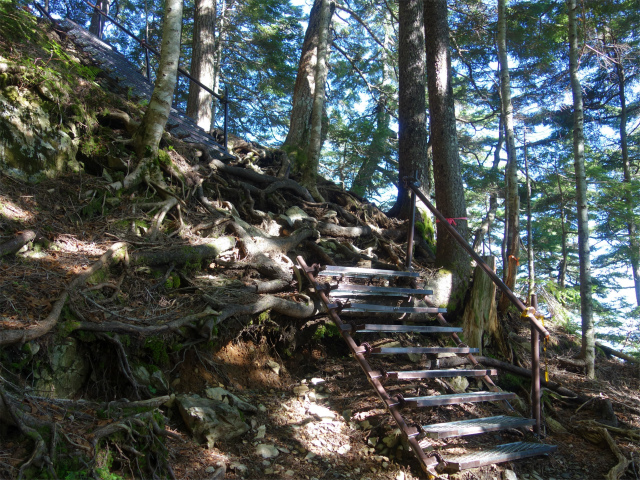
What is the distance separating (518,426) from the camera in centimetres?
398

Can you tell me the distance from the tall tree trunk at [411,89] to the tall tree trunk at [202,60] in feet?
15.8

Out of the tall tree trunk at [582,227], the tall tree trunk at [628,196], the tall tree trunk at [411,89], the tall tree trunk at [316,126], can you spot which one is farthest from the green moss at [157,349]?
the tall tree trunk at [628,196]

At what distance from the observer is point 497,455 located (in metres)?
3.59

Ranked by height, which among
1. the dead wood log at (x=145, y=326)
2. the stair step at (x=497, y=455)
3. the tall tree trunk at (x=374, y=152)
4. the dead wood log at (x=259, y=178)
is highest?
the tall tree trunk at (x=374, y=152)

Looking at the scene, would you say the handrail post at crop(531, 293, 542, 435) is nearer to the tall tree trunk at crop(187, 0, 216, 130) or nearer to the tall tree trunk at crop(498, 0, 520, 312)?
the tall tree trunk at crop(498, 0, 520, 312)

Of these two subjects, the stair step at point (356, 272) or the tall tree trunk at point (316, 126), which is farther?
the tall tree trunk at point (316, 126)

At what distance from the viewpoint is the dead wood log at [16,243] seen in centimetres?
351

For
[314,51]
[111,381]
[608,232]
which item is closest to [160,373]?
[111,381]

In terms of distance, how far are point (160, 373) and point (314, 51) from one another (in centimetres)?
978

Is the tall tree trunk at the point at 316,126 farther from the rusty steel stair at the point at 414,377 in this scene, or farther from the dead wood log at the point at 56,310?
the dead wood log at the point at 56,310

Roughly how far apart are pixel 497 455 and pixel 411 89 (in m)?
7.04

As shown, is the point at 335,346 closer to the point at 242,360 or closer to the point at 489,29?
the point at 242,360

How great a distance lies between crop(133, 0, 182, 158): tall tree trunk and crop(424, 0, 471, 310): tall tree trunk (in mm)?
4238

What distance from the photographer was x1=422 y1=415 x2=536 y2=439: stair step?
11.4 ft
